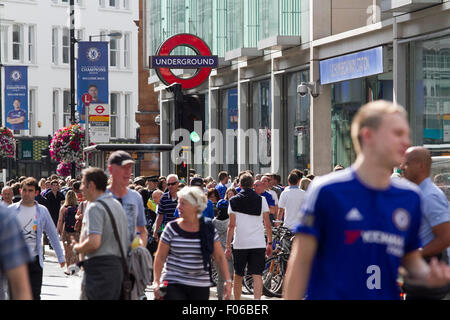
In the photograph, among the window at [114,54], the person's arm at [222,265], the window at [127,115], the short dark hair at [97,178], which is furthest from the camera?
the window at [114,54]

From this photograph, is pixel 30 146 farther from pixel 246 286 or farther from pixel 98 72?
pixel 246 286

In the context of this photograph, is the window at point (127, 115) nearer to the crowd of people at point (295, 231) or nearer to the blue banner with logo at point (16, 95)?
the blue banner with logo at point (16, 95)

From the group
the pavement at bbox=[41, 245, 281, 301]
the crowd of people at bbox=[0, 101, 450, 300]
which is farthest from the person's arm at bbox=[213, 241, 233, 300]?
the pavement at bbox=[41, 245, 281, 301]

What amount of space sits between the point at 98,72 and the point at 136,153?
44.8ft

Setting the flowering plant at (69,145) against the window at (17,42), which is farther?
the window at (17,42)

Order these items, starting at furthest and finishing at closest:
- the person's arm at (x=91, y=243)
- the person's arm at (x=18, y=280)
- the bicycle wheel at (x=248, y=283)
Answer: the bicycle wheel at (x=248, y=283), the person's arm at (x=91, y=243), the person's arm at (x=18, y=280)

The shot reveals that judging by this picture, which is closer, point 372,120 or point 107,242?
point 372,120

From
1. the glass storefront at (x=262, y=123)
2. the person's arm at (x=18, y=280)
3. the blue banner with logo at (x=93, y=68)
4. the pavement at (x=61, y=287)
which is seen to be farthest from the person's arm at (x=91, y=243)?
the blue banner with logo at (x=93, y=68)

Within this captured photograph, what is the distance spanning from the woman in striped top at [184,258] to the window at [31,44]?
6160cm

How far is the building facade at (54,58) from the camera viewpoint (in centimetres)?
6869

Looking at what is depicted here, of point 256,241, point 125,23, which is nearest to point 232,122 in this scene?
point 256,241

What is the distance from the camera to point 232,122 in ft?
124

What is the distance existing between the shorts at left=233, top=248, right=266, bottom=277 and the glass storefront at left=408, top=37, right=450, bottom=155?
8.16 meters

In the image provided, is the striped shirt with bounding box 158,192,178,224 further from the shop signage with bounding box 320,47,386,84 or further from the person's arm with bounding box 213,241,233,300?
the shop signage with bounding box 320,47,386,84
